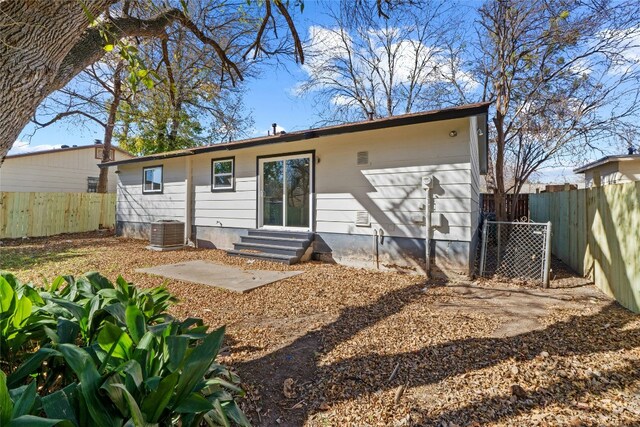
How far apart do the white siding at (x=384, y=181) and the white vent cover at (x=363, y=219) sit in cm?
9

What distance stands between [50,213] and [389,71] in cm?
1642

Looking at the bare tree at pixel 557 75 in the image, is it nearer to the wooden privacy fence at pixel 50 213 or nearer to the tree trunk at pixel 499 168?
the tree trunk at pixel 499 168

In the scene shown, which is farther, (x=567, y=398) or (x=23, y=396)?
(x=567, y=398)

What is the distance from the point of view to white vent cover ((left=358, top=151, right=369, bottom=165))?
6538mm

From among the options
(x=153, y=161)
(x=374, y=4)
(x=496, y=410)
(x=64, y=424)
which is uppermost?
(x=374, y=4)

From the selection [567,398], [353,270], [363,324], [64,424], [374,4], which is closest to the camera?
[64,424]

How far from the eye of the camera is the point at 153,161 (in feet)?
34.1

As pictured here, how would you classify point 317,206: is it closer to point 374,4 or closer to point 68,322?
point 374,4

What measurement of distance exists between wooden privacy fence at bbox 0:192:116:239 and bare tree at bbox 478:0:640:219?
1517 centimetres

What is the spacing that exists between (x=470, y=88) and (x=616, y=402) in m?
12.4

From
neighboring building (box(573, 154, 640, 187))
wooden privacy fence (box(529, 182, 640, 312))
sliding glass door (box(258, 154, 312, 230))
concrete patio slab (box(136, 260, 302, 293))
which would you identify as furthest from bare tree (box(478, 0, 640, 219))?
concrete patio slab (box(136, 260, 302, 293))

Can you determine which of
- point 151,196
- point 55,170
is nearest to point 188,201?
point 151,196

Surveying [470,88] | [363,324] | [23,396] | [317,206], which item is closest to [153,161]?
[317,206]

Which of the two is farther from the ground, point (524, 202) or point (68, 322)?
point (524, 202)
